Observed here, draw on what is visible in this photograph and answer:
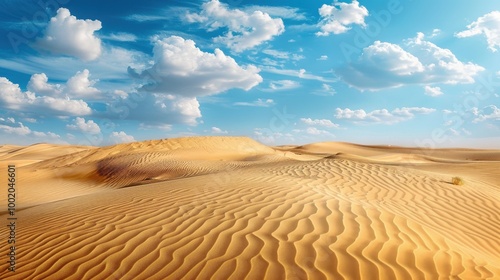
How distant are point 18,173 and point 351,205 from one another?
19.8m

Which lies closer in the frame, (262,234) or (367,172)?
(262,234)

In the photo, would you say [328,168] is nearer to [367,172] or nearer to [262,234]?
[367,172]

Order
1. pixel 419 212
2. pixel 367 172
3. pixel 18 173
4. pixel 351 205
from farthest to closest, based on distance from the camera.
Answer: pixel 18 173 < pixel 367 172 < pixel 419 212 < pixel 351 205

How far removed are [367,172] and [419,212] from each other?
4029 mm

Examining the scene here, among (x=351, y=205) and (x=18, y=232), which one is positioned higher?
(x=351, y=205)

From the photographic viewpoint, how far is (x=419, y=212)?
22.4 feet

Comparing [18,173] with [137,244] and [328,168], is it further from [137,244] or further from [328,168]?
[137,244]

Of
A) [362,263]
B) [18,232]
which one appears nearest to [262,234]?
[362,263]

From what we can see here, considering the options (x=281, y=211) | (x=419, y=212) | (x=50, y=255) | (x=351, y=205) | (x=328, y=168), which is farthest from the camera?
(x=328, y=168)

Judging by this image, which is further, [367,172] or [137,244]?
[367,172]

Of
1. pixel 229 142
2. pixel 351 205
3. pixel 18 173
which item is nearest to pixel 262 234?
pixel 351 205

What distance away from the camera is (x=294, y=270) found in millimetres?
3555

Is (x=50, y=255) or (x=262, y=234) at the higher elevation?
(x=262, y=234)

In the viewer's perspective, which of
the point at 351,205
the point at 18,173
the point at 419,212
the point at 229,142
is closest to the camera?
the point at 351,205
